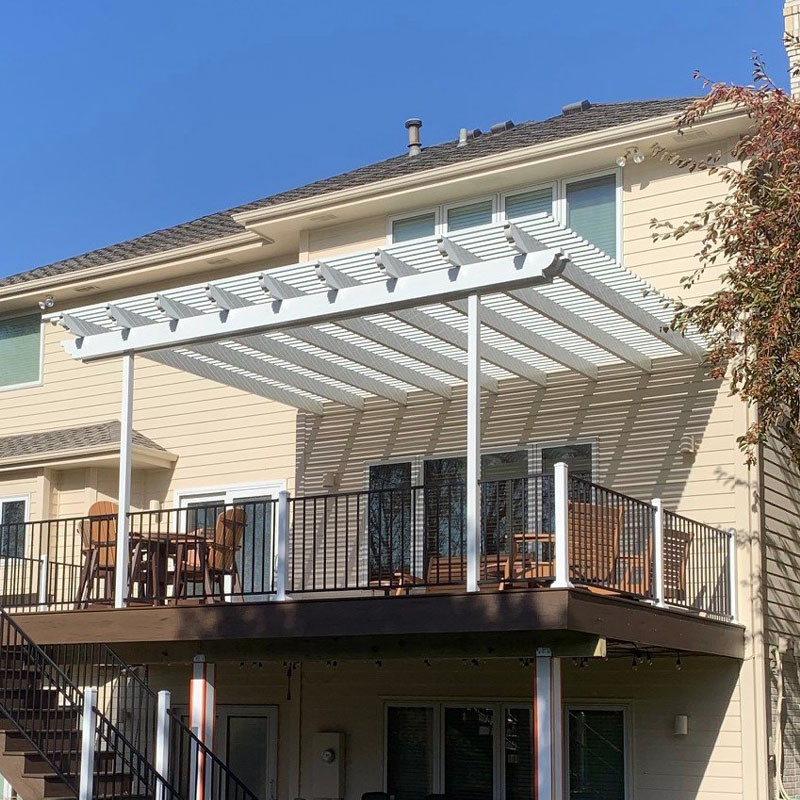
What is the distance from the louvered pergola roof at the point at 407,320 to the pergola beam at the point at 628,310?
1 cm

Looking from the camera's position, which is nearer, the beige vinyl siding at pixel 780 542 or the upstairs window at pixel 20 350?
the beige vinyl siding at pixel 780 542

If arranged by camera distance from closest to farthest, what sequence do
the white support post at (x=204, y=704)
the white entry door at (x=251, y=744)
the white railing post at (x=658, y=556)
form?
the white railing post at (x=658, y=556), the white support post at (x=204, y=704), the white entry door at (x=251, y=744)

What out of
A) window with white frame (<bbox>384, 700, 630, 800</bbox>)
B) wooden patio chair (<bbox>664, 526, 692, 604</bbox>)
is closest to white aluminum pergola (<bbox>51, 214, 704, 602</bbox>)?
wooden patio chair (<bbox>664, 526, 692, 604</bbox>)

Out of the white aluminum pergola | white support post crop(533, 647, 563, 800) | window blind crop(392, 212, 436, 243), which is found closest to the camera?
white support post crop(533, 647, 563, 800)

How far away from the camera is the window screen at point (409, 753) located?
1441 centimetres

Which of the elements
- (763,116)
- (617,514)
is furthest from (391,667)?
(763,116)

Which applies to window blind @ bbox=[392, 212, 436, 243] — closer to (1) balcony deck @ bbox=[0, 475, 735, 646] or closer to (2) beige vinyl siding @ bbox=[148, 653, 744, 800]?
(1) balcony deck @ bbox=[0, 475, 735, 646]

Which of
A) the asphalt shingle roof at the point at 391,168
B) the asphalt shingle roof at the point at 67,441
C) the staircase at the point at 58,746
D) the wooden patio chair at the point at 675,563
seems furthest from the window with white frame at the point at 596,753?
the asphalt shingle roof at the point at 67,441

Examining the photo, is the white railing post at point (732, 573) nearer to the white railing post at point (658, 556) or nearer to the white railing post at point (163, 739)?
the white railing post at point (658, 556)

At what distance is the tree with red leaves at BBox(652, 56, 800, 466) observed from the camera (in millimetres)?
10883

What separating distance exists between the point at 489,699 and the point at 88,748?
4646 mm

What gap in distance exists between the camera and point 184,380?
17391 mm

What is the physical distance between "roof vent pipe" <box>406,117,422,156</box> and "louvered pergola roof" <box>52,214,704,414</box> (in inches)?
239

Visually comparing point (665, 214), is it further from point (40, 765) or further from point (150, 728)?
point (150, 728)
